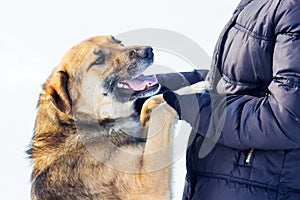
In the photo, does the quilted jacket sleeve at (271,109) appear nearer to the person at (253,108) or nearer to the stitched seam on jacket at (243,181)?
the person at (253,108)

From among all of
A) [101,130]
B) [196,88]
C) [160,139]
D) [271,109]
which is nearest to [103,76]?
[101,130]

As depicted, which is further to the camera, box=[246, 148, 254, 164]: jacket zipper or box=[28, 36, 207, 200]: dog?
box=[28, 36, 207, 200]: dog

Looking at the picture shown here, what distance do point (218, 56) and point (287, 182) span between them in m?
0.65

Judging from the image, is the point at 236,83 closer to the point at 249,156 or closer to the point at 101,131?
the point at 249,156

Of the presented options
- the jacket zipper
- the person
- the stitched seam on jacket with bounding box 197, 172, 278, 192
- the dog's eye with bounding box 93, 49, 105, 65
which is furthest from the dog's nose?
the jacket zipper

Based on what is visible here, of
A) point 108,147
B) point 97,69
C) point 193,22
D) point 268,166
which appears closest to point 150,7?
point 193,22

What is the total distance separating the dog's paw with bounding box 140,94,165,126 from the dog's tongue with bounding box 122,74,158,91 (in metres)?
0.10

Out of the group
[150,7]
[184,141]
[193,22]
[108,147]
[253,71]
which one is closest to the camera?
[253,71]

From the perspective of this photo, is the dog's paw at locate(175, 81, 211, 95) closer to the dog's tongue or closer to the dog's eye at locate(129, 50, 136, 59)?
the dog's tongue

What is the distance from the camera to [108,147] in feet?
9.03

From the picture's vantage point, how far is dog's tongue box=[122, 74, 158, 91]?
2650 millimetres

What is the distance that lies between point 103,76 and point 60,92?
0.35 m

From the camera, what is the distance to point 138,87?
110 inches

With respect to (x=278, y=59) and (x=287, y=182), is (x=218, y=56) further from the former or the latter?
(x=287, y=182)
